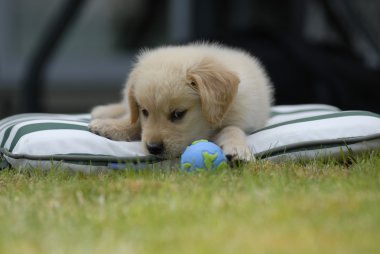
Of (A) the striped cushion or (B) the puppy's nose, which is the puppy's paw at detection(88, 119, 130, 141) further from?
(B) the puppy's nose

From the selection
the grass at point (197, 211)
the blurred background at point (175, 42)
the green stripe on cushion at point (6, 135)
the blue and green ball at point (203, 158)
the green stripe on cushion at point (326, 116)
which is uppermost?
the blurred background at point (175, 42)

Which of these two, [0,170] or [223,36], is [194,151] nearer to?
[0,170]

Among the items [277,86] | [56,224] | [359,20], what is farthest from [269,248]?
[359,20]

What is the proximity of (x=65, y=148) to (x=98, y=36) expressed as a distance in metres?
7.00

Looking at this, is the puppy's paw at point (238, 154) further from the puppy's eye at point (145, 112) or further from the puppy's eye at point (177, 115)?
the puppy's eye at point (145, 112)

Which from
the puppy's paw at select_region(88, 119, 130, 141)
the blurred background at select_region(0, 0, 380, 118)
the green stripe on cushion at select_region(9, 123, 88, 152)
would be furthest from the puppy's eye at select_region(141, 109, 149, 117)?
the blurred background at select_region(0, 0, 380, 118)

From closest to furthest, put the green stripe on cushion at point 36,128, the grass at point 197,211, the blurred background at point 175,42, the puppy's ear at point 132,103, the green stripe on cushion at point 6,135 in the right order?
the grass at point 197,211 → the green stripe on cushion at point 36,128 → the puppy's ear at point 132,103 → the green stripe on cushion at point 6,135 → the blurred background at point 175,42

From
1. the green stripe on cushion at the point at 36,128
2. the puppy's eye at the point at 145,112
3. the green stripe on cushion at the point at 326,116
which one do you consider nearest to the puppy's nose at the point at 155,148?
the puppy's eye at the point at 145,112

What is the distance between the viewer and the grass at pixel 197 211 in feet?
8.32

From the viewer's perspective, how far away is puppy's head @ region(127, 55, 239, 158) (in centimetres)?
411

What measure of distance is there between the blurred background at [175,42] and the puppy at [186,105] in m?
2.45

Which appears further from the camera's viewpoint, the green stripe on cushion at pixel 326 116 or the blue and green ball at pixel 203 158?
the green stripe on cushion at pixel 326 116

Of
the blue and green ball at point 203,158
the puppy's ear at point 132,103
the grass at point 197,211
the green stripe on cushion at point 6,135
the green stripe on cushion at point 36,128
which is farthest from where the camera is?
the green stripe on cushion at point 6,135

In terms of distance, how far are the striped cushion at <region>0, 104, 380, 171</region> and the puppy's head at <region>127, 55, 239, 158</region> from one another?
0.51ft
